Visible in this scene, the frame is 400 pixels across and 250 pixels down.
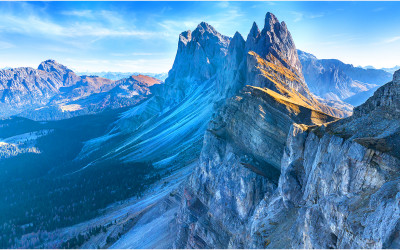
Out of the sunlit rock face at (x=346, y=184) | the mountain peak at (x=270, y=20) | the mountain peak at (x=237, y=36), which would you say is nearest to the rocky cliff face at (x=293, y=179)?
the sunlit rock face at (x=346, y=184)

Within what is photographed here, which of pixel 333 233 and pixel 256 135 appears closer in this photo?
pixel 333 233

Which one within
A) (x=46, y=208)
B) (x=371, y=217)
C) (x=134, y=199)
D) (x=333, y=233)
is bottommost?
(x=46, y=208)

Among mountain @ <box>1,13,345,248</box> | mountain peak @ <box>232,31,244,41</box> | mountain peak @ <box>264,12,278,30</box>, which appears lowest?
mountain @ <box>1,13,345,248</box>

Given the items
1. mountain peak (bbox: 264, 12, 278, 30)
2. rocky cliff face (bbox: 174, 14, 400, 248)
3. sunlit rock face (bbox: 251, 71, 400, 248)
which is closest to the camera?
sunlit rock face (bbox: 251, 71, 400, 248)

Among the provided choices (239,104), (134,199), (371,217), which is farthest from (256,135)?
(134,199)

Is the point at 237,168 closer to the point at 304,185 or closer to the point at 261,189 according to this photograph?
the point at 261,189

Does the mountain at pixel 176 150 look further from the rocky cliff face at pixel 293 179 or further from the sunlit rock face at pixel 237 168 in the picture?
the rocky cliff face at pixel 293 179

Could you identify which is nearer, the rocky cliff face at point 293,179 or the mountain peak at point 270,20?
the rocky cliff face at point 293,179

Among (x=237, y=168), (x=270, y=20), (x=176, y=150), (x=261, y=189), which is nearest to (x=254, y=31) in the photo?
(x=270, y=20)

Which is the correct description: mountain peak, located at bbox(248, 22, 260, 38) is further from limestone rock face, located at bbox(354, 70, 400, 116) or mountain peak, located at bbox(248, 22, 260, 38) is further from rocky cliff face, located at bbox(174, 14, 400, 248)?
limestone rock face, located at bbox(354, 70, 400, 116)

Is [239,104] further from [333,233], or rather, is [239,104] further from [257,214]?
[333,233]

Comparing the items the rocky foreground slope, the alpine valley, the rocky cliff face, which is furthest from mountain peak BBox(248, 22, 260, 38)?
the rocky foreground slope
